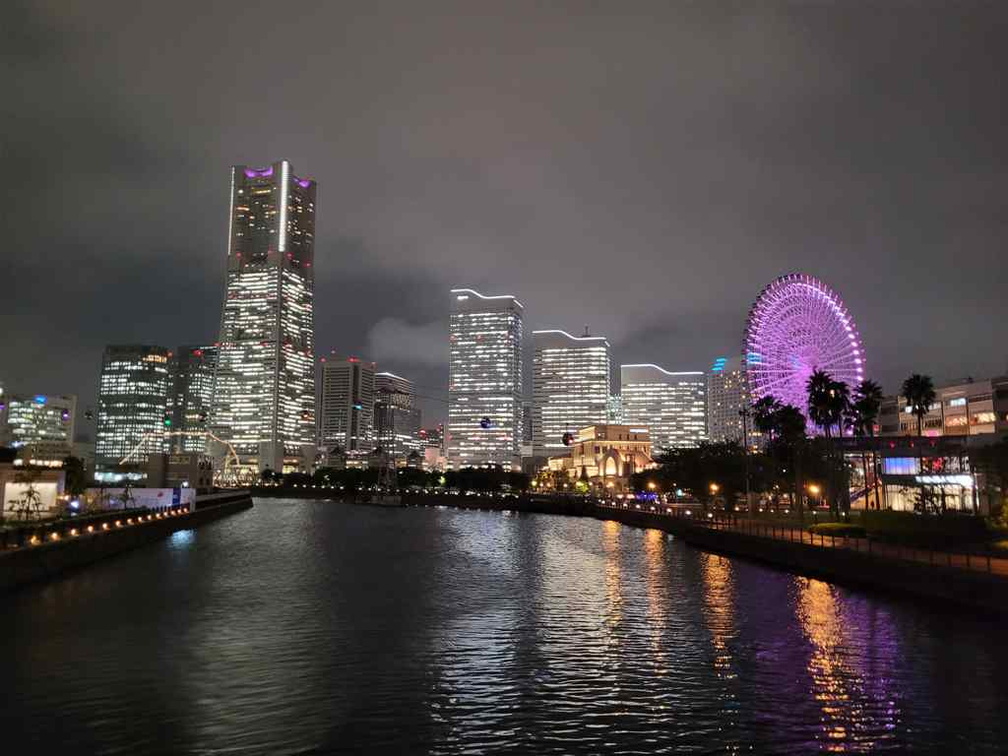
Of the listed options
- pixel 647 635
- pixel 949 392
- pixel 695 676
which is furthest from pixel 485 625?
pixel 949 392

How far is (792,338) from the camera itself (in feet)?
309

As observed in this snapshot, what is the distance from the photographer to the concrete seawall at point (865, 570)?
33375 millimetres

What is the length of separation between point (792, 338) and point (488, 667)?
266ft

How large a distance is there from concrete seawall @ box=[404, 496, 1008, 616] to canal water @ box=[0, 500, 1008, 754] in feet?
5.03

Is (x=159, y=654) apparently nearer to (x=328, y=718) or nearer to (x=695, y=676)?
(x=328, y=718)

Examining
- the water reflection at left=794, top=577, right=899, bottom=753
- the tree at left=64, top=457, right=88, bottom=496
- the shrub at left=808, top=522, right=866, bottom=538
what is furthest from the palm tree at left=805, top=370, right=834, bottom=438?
the tree at left=64, top=457, right=88, bottom=496

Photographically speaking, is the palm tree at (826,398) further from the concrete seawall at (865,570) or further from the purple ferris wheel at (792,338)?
the concrete seawall at (865,570)

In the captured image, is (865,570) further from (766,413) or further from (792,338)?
(766,413)

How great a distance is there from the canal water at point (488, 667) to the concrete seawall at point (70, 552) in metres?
1.55

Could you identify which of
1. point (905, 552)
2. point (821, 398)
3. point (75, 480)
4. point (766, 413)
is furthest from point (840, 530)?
point (75, 480)

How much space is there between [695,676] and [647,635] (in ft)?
21.5

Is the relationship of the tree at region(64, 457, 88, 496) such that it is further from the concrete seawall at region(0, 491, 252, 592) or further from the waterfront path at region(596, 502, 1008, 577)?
the waterfront path at region(596, 502, 1008, 577)

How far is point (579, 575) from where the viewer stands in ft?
164

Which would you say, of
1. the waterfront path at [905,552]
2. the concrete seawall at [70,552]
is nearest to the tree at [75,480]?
the concrete seawall at [70,552]
